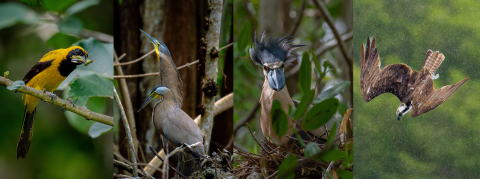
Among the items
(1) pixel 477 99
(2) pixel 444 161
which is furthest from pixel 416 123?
(1) pixel 477 99

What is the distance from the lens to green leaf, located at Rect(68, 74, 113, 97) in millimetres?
1654

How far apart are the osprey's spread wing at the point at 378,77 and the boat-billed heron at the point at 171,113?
0.89 m

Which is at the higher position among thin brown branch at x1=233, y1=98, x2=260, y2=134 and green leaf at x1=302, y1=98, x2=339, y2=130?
green leaf at x1=302, y1=98, x2=339, y2=130

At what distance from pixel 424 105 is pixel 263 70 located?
0.92 m

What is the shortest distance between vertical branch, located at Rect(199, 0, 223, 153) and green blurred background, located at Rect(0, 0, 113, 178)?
48 cm

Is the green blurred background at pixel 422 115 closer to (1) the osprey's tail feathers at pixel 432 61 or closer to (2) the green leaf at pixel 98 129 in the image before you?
(1) the osprey's tail feathers at pixel 432 61

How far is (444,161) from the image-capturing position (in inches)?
74.9

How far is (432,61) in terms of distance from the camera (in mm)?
1886

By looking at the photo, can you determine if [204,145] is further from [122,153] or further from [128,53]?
[128,53]

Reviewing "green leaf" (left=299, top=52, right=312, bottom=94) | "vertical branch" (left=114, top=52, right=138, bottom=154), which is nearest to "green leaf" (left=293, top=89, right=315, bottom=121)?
"green leaf" (left=299, top=52, right=312, bottom=94)

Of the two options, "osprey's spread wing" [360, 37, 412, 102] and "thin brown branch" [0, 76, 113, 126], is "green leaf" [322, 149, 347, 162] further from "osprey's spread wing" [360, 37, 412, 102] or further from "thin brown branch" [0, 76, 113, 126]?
"thin brown branch" [0, 76, 113, 126]

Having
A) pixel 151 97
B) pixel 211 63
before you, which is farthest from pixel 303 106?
pixel 151 97

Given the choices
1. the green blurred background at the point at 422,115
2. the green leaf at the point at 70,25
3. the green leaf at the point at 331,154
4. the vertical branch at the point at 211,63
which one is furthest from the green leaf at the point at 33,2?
the green blurred background at the point at 422,115

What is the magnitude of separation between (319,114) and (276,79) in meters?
0.50
